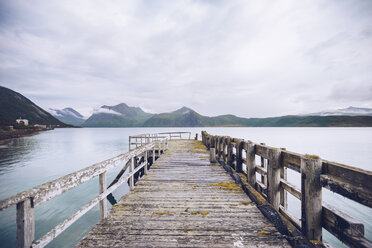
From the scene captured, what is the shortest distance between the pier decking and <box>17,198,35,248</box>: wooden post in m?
1.14

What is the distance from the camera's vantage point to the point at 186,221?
330cm

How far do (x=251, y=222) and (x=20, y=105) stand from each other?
896 feet

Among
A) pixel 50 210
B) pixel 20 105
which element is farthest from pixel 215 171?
pixel 20 105

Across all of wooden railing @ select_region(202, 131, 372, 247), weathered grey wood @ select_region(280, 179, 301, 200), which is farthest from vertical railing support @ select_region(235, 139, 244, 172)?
weathered grey wood @ select_region(280, 179, 301, 200)

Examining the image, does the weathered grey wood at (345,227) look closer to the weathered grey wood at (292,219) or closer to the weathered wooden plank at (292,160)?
the weathered grey wood at (292,219)

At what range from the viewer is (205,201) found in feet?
13.7

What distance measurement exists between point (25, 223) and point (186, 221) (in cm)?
243

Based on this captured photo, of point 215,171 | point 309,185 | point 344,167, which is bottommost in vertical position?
point 215,171

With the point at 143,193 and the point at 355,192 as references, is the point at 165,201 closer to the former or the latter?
the point at 143,193

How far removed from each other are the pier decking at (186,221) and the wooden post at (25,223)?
1145 mm

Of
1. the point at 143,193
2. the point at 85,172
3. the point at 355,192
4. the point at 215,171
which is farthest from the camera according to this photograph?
the point at 215,171

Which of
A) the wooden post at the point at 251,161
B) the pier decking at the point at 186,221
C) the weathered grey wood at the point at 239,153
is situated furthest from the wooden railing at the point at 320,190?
the weathered grey wood at the point at 239,153

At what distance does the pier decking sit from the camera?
2.74 metres

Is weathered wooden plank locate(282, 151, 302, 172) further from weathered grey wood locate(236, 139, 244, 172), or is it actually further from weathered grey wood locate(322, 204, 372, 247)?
weathered grey wood locate(236, 139, 244, 172)
